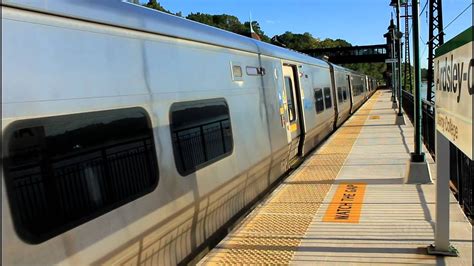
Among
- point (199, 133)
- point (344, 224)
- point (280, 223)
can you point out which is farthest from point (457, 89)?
point (280, 223)

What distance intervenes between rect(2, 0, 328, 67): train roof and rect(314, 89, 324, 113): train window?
6862mm

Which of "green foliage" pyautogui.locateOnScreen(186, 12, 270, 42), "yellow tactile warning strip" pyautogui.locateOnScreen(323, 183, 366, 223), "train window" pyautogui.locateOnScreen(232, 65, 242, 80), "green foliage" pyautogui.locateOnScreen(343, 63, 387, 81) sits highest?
"green foliage" pyautogui.locateOnScreen(186, 12, 270, 42)

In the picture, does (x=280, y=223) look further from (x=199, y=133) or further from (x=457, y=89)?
(x=457, y=89)

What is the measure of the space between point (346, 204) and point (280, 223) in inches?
45.9

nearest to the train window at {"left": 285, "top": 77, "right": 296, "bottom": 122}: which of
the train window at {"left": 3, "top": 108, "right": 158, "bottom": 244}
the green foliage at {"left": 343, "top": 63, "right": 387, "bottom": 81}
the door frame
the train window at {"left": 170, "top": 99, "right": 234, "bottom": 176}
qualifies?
the door frame

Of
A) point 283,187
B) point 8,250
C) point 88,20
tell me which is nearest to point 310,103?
point 283,187

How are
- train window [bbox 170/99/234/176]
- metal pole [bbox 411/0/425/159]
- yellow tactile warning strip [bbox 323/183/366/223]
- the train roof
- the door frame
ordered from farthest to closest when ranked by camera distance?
the door frame
metal pole [bbox 411/0/425/159]
yellow tactile warning strip [bbox 323/183/366/223]
train window [bbox 170/99/234/176]
the train roof

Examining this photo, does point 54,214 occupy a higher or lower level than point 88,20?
lower

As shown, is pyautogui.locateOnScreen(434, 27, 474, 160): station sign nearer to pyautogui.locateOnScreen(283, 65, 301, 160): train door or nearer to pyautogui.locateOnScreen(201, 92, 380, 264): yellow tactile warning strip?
pyautogui.locateOnScreen(201, 92, 380, 264): yellow tactile warning strip

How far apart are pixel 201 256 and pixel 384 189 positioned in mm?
3261

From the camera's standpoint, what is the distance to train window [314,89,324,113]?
13008 mm

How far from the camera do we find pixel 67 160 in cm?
304

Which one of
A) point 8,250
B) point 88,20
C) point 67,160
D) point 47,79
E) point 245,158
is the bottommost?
point 245,158

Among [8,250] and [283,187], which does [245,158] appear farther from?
[8,250]
